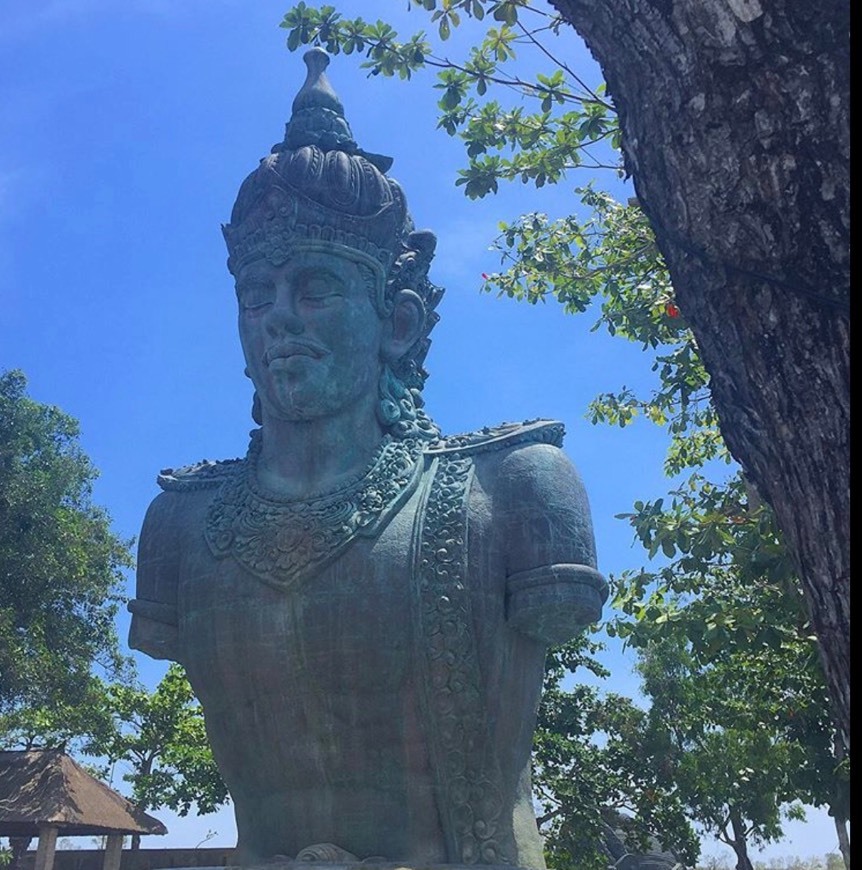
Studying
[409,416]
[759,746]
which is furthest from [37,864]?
[409,416]

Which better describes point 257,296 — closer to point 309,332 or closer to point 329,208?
point 309,332

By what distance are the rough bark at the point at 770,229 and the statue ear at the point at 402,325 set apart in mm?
1834

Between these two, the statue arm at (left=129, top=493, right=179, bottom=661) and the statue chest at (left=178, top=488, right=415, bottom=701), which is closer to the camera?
the statue chest at (left=178, top=488, right=415, bottom=701)

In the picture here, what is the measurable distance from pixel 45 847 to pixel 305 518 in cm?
1622

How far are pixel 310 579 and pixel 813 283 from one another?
2255mm

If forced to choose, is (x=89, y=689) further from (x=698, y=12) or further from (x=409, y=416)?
A: (x=698, y=12)

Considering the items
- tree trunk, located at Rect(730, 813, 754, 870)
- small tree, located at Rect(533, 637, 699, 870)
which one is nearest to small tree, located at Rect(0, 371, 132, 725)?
small tree, located at Rect(533, 637, 699, 870)

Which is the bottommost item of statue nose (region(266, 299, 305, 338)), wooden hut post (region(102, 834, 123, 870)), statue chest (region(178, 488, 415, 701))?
wooden hut post (region(102, 834, 123, 870))

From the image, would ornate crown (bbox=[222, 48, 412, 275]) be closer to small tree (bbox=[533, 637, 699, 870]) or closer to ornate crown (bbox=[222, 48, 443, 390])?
ornate crown (bbox=[222, 48, 443, 390])

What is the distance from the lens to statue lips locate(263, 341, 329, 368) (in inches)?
172

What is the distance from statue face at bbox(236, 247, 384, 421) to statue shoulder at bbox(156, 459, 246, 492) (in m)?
0.37

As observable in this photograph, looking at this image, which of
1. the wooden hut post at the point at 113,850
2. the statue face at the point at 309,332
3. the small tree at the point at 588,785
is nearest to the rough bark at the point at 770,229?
the statue face at the point at 309,332

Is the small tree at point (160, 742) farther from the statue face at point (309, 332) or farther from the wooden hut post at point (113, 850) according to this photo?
the statue face at point (309, 332)

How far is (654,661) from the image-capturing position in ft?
75.0
